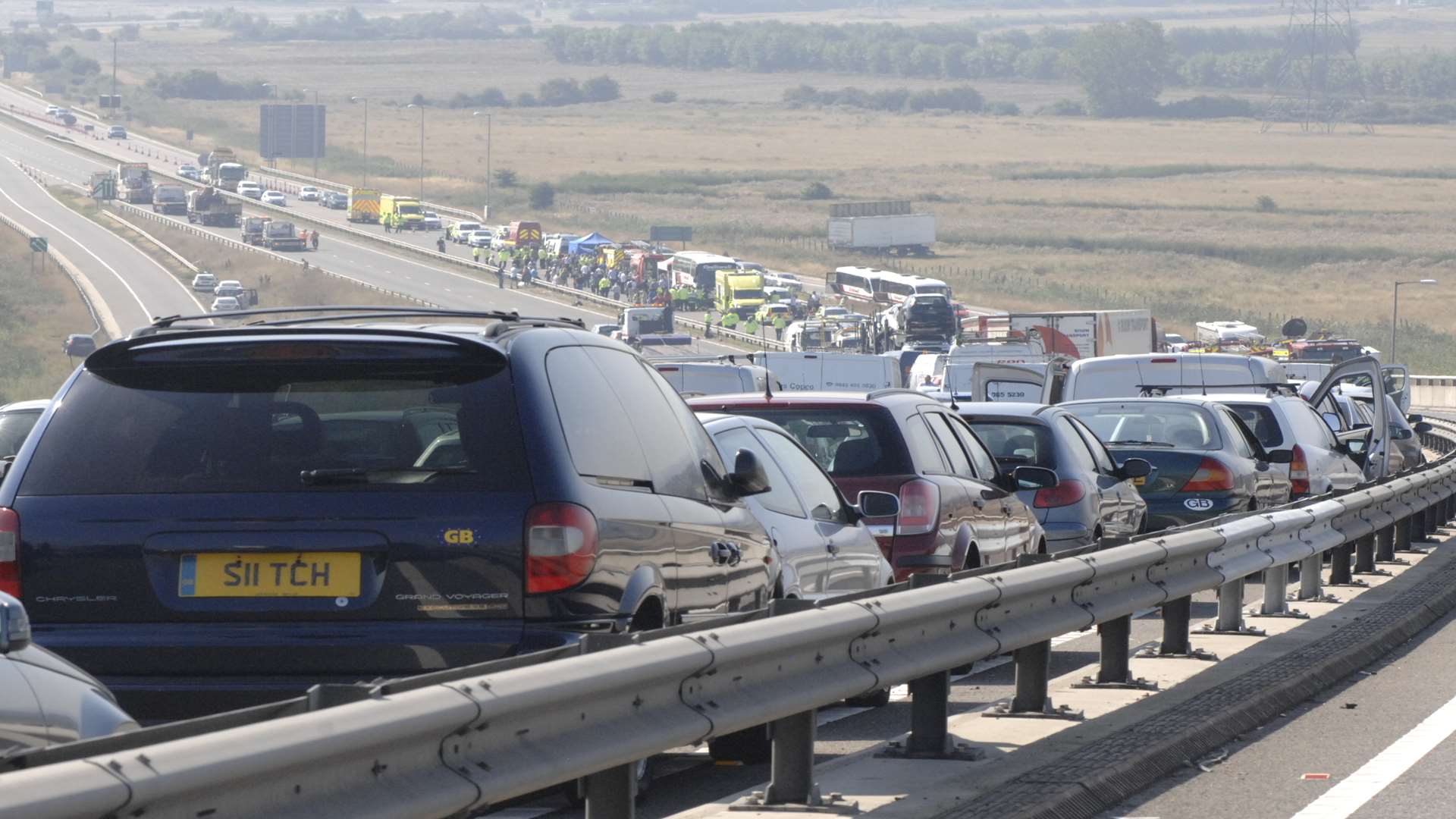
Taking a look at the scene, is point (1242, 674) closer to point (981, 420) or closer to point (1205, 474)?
point (981, 420)

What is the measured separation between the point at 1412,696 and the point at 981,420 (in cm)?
556

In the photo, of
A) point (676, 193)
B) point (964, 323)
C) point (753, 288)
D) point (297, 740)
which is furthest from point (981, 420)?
point (676, 193)

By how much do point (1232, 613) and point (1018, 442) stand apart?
4.04 m

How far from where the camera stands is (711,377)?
2477 centimetres

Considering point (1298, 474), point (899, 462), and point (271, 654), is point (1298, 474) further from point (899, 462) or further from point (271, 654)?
point (271, 654)

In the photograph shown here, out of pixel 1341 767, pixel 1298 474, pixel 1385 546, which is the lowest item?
pixel 1385 546

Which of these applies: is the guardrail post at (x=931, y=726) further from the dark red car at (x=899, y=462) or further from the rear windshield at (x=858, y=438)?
the rear windshield at (x=858, y=438)

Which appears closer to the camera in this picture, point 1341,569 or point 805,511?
point 805,511

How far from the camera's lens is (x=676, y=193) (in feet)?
593

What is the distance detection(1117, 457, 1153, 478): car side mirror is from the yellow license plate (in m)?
10.2

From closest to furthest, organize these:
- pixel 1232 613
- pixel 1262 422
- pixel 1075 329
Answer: pixel 1232 613 → pixel 1262 422 → pixel 1075 329

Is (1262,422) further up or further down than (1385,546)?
further up

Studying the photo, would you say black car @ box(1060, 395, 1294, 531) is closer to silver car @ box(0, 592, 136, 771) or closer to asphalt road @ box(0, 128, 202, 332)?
silver car @ box(0, 592, 136, 771)

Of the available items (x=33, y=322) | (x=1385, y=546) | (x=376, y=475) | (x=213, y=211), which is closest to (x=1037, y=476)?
(x=1385, y=546)
